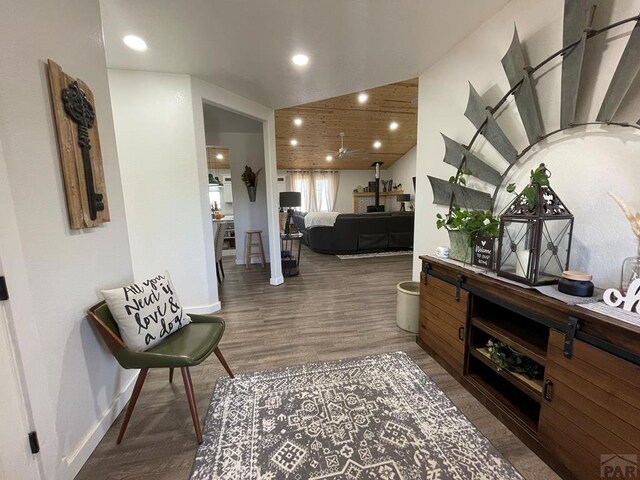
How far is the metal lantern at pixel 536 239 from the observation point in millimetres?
1364

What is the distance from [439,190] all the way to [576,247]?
1148 millimetres

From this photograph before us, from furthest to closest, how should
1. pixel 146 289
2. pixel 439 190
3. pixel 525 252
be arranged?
pixel 439 190, pixel 146 289, pixel 525 252

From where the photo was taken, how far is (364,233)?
5973mm

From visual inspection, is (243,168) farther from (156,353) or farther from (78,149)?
(156,353)

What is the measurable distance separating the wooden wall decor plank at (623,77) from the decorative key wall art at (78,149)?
247cm

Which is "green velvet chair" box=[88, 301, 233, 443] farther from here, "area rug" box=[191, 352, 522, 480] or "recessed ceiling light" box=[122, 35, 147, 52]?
"recessed ceiling light" box=[122, 35, 147, 52]

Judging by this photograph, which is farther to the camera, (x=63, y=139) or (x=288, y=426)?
(x=288, y=426)

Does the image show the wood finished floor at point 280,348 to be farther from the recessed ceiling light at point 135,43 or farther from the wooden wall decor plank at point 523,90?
the recessed ceiling light at point 135,43

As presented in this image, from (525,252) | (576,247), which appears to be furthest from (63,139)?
(576,247)

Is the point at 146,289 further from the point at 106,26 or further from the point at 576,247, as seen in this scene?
the point at 576,247

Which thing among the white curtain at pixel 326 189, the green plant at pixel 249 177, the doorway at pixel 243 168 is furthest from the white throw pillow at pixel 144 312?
the white curtain at pixel 326 189

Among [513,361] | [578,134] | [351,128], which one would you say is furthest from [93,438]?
[351,128]

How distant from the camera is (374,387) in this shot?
1.80 m

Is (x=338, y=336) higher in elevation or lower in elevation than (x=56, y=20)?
lower
